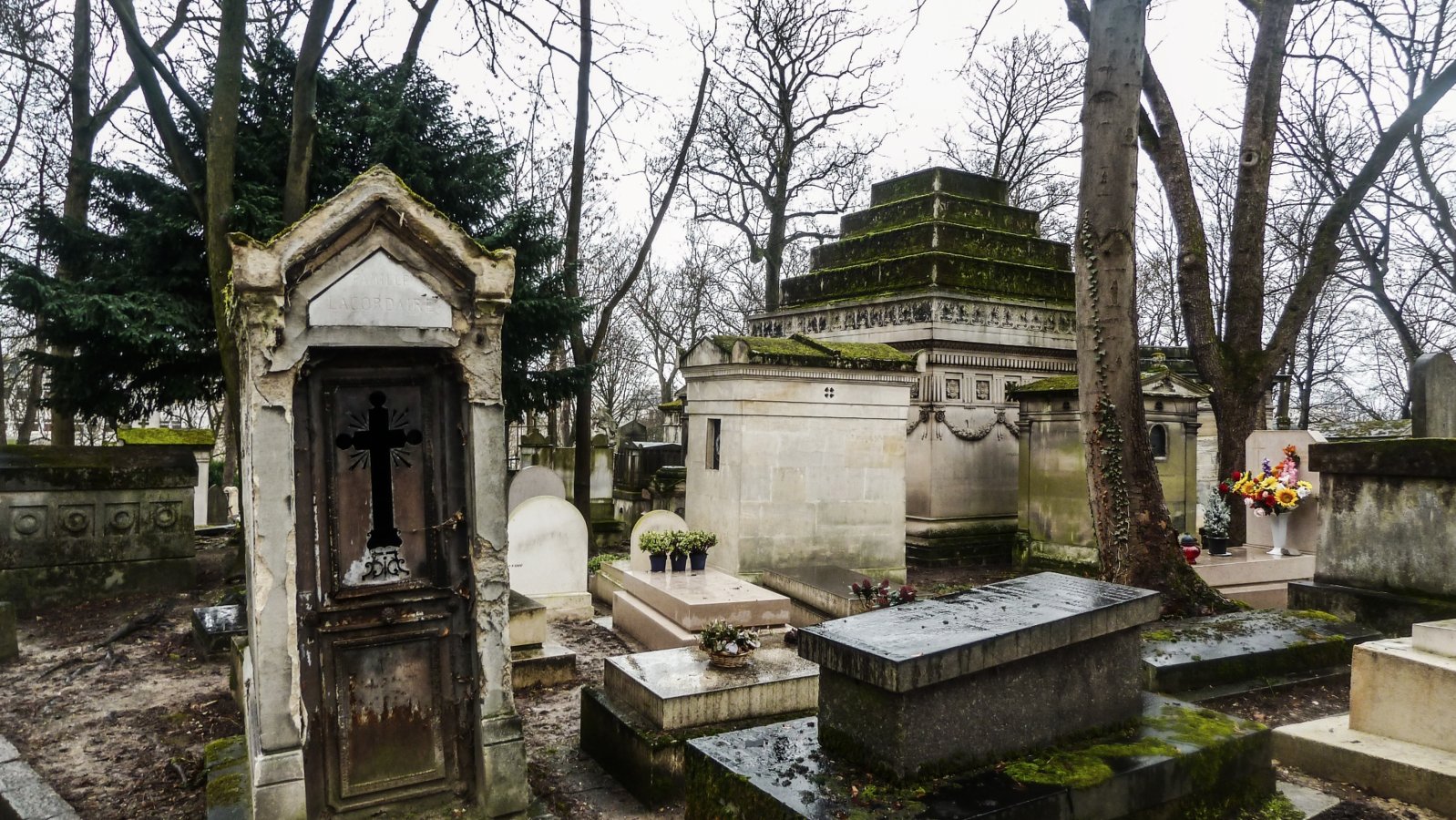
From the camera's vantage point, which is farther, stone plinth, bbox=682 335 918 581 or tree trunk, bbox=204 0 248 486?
stone plinth, bbox=682 335 918 581

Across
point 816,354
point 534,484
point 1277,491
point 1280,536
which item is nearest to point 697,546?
point 816,354

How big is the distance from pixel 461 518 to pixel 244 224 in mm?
7297

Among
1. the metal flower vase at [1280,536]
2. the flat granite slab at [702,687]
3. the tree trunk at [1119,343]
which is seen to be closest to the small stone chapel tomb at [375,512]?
the flat granite slab at [702,687]

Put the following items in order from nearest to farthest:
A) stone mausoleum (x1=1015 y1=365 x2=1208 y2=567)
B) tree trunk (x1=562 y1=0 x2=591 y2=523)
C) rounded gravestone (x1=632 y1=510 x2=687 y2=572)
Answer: rounded gravestone (x1=632 y1=510 x2=687 y2=572), stone mausoleum (x1=1015 y1=365 x2=1208 y2=567), tree trunk (x1=562 y1=0 x2=591 y2=523)

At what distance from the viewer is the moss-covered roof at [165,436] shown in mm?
12109

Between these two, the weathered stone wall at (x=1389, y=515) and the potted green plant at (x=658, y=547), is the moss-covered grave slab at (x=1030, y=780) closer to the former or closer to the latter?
the weathered stone wall at (x=1389, y=515)

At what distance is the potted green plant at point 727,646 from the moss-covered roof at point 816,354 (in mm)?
4590

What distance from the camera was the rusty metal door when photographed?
3.97m

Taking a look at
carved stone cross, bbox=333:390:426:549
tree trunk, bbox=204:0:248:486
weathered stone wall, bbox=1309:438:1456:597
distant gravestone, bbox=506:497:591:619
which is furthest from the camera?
distant gravestone, bbox=506:497:591:619

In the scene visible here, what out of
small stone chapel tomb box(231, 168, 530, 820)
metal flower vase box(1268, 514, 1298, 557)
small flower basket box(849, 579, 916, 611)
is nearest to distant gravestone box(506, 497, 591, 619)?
small flower basket box(849, 579, 916, 611)

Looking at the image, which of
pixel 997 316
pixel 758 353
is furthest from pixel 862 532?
pixel 997 316

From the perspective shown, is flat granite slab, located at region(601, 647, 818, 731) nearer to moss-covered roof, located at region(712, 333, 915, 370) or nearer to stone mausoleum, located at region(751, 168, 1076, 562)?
moss-covered roof, located at region(712, 333, 915, 370)

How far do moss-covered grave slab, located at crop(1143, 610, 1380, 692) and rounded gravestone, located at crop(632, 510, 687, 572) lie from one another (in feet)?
16.7

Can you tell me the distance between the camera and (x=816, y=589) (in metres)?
8.37
